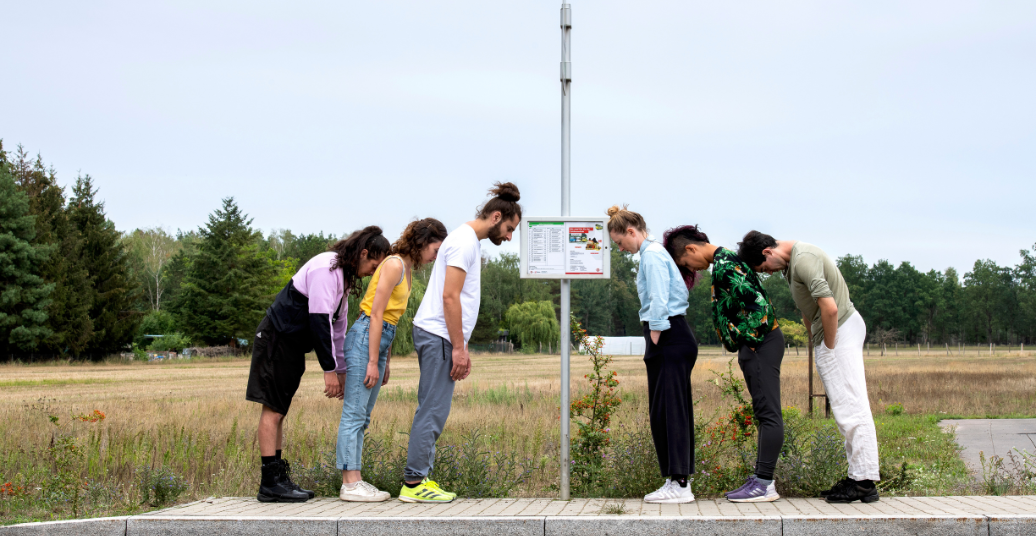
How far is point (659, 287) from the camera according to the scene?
499 centimetres

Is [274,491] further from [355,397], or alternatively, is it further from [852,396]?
[852,396]

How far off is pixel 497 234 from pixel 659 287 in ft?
3.95

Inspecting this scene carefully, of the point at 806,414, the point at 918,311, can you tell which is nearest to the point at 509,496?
the point at 806,414

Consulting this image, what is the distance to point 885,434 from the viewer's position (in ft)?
37.3

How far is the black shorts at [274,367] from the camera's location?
5305 mm

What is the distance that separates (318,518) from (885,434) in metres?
9.56

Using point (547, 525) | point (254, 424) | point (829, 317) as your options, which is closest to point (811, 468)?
point (829, 317)

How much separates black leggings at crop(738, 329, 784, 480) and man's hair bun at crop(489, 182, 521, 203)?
1.90 meters

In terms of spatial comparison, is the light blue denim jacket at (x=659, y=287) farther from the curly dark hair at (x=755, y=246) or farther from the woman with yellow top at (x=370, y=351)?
the woman with yellow top at (x=370, y=351)

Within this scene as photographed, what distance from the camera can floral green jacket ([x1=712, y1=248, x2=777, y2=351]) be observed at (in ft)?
16.4

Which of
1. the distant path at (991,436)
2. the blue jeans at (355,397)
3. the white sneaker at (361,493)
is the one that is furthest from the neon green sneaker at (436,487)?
the distant path at (991,436)

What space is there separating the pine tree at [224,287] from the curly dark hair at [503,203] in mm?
58559

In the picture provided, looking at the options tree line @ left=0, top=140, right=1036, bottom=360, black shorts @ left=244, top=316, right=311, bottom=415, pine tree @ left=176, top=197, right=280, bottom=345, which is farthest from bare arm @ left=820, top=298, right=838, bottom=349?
pine tree @ left=176, top=197, right=280, bottom=345

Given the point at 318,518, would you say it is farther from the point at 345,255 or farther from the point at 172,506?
→ the point at 345,255
